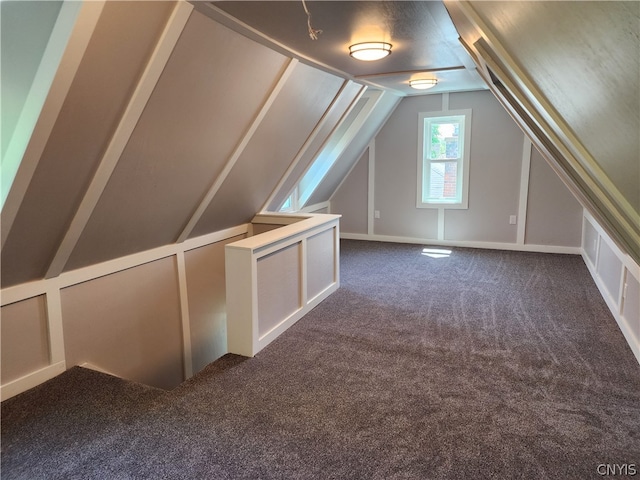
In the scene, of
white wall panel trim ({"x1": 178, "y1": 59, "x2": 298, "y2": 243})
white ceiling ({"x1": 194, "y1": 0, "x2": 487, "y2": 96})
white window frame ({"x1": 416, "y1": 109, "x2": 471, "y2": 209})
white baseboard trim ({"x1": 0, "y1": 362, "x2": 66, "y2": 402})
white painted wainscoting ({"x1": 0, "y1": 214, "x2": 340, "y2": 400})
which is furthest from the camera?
white window frame ({"x1": 416, "y1": 109, "x2": 471, "y2": 209})

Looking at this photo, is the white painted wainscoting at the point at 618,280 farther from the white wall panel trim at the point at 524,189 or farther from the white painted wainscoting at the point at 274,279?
the white painted wainscoting at the point at 274,279

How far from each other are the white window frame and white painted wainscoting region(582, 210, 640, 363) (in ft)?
5.44

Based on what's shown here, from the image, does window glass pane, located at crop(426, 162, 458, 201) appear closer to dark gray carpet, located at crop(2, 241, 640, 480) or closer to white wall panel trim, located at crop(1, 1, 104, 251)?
dark gray carpet, located at crop(2, 241, 640, 480)

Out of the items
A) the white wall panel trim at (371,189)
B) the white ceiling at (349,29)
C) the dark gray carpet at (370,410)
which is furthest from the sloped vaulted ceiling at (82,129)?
the white wall panel trim at (371,189)

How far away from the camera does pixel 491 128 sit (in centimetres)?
556

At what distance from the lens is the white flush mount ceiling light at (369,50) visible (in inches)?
103

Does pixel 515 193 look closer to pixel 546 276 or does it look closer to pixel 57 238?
pixel 546 276

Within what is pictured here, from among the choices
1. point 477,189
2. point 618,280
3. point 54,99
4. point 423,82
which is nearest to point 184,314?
point 54,99

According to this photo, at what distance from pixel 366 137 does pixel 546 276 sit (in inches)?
110

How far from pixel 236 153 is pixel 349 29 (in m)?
1.15

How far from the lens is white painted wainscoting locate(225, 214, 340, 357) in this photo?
2.75 m

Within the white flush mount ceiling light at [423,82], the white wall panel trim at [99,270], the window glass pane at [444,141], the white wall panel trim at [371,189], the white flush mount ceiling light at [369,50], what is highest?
the white flush mount ceiling light at [423,82]

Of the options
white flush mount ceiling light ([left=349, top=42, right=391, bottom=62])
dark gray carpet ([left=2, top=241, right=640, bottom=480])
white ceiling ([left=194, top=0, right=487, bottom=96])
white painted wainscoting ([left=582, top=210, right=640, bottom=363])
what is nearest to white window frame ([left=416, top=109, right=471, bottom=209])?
white painted wainscoting ([left=582, top=210, right=640, bottom=363])

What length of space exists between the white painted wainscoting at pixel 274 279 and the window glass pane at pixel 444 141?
2.68 meters
